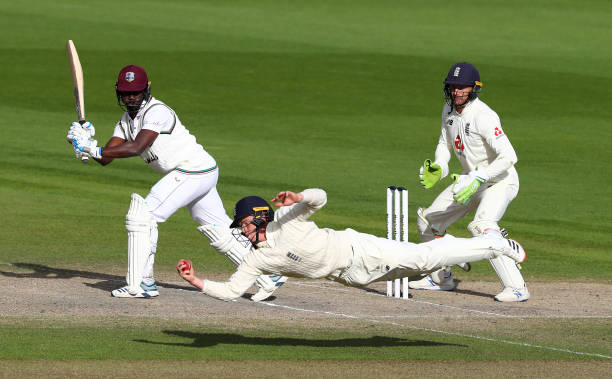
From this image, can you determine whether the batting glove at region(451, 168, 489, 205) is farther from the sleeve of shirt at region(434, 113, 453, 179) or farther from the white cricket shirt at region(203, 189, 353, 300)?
the white cricket shirt at region(203, 189, 353, 300)

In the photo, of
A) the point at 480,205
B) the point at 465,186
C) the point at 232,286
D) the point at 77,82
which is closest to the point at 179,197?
the point at 77,82

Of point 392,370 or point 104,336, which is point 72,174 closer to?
point 104,336

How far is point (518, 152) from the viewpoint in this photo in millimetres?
22484

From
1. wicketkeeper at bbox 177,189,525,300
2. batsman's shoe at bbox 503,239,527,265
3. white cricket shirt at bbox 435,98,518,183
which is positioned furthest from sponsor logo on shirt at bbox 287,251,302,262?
white cricket shirt at bbox 435,98,518,183

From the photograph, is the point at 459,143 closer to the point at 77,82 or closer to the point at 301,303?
the point at 301,303

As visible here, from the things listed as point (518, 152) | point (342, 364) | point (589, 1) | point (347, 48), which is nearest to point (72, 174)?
point (518, 152)

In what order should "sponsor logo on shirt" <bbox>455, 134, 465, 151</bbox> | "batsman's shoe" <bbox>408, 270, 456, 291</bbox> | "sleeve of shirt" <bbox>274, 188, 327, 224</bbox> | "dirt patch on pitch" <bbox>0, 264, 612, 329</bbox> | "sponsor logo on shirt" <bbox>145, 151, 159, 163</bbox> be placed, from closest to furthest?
"sleeve of shirt" <bbox>274, 188, 327, 224</bbox>
"dirt patch on pitch" <bbox>0, 264, 612, 329</bbox>
"sponsor logo on shirt" <bbox>145, 151, 159, 163</bbox>
"sponsor logo on shirt" <bbox>455, 134, 465, 151</bbox>
"batsman's shoe" <bbox>408, 270, 456, 291</bbox>

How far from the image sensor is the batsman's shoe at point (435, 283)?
12.1 m

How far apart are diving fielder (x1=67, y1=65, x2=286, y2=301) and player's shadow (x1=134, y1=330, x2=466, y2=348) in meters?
1.47

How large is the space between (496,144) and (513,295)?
151cm

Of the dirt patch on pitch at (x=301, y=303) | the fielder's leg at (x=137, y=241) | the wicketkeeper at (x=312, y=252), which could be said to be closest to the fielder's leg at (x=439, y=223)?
the dirt patch on pitch at (x=301, y=303)

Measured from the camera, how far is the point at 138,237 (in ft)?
35.4

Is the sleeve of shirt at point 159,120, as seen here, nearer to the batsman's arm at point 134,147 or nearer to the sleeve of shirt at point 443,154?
the batsman's arm at point 134,147

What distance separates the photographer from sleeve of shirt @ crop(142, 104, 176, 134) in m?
11.0
